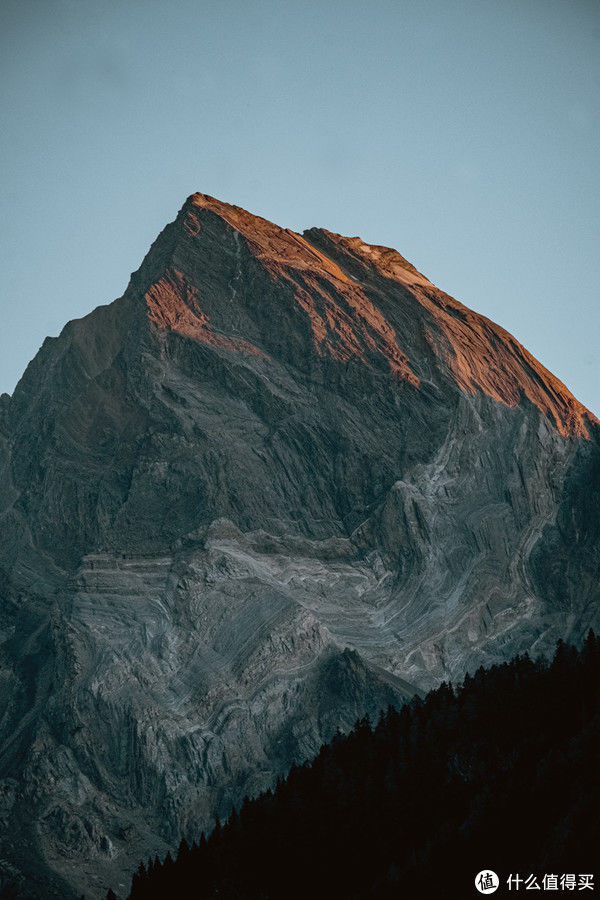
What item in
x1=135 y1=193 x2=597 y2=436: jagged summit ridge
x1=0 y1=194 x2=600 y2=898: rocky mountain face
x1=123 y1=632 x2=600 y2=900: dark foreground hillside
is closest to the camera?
x1=123 y1=632 x2=600 y2=900: dark foreground hillside

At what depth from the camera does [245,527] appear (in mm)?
145125

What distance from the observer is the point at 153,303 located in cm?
15938

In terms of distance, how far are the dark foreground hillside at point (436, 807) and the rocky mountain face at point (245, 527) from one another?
22.0 meters

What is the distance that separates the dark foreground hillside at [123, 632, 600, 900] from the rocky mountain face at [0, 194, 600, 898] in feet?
72.2

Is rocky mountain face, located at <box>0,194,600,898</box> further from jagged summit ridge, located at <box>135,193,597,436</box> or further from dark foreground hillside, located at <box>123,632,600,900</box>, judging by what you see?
dark foreground hillside, located at <box>123,632,600,900</box>

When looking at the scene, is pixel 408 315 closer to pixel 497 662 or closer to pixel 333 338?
pixel 333 338

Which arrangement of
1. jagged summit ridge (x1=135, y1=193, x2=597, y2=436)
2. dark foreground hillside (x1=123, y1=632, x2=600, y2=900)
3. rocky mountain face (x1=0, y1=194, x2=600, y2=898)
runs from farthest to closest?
jagged summit ridge (x1=135, y1=193, x2=597, y2=436), rocky mountain face (x1=0, y1=194, x2=600, y2=898), dark foreground hillside (x1=123, y1=632, x2=600, y2=900)

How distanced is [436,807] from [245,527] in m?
55.7

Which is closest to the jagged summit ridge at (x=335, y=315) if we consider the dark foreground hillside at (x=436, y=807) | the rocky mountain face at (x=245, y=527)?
the rocky mountain face at (x=245, y=527)

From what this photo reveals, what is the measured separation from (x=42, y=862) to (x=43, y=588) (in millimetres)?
35691

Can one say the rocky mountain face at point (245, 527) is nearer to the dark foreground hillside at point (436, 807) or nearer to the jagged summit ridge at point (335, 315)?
the jagged summit ridge at point (335, 315)

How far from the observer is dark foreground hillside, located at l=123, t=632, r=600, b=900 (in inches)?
3108

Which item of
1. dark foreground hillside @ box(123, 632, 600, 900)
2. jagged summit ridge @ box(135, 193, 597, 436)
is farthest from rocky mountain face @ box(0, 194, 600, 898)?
dark foreground hillside @ box(123, 632, 600, 900)

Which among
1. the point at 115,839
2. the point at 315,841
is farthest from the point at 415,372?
the point at 315,841
